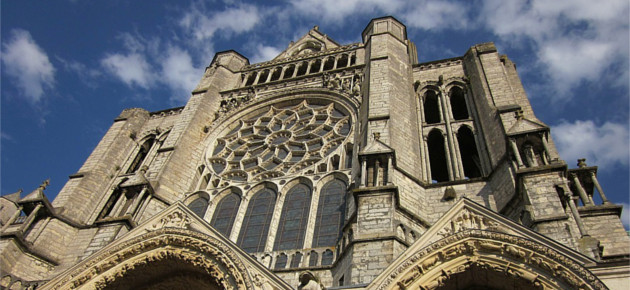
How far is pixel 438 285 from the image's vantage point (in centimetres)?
738

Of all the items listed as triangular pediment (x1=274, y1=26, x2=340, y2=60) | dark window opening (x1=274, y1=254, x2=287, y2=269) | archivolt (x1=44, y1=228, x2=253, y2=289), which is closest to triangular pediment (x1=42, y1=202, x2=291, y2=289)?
archivolt (x1=44, y1=228, x2=253, y2=289)

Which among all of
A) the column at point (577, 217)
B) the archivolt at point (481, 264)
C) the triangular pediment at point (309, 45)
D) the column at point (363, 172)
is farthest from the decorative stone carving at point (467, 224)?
the triangular pediment at point (309, 45)

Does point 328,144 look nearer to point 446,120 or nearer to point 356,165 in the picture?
point 356,165

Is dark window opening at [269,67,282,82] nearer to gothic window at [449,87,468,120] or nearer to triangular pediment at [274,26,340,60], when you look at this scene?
triangular pediment at [274,26,340,60]

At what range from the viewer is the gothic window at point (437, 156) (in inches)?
583

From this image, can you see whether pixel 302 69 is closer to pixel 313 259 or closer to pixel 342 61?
pixel 342 61

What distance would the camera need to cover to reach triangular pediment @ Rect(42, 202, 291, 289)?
8.67m

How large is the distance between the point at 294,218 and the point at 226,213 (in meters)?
1.87

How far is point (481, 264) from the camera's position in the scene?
24.4 feet

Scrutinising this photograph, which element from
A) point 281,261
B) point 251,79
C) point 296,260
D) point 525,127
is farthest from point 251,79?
point 525,127

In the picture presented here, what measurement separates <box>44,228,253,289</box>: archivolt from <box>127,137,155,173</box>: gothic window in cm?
762

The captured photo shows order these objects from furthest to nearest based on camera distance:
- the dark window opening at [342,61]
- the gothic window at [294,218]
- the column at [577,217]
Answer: the dark window opening at [342,61] < the gothic window at [294,218] < the column at [577,217]

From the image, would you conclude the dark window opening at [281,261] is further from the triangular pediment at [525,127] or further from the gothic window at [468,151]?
the gothic window at [468,151]

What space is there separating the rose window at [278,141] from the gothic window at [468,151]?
305cm
